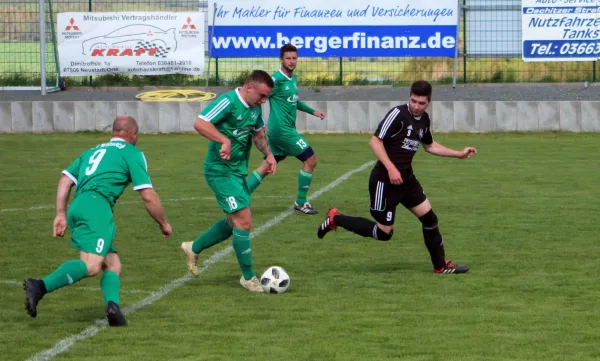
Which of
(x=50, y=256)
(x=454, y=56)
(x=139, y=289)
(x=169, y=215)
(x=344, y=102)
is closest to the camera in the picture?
(x=139, y=289)

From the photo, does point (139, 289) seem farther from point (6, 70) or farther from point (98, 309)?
point (6, 70)

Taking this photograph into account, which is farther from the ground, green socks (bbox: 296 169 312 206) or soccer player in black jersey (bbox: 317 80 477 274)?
soccer player in black jersey (bbox: 317 80 477 274)

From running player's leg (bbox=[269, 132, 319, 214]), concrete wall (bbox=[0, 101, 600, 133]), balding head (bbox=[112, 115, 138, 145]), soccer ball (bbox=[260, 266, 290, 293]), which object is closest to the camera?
balding head (bbox=[112, 115, 138, 145])

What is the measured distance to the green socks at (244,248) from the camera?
1014 centimetres

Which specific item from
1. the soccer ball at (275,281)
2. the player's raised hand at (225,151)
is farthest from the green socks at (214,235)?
the player's raised hand at (225,151)

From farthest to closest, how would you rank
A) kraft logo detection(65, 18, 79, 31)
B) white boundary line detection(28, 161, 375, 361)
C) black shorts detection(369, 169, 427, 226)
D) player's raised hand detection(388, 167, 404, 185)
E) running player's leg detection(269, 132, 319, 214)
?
kraft logo detection(65, 18, 79, 31), running player's leg detection(269, 132, 319, 214), black shorts detection(369, 169, 427, 226), player's raised hand detection(388, 167, 404, 185), white boundary line detection(28, 161, 375, 361)

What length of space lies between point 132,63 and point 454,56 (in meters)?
7.21

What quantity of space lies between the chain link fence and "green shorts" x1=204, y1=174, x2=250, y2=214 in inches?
663

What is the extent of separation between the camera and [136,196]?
1705cm

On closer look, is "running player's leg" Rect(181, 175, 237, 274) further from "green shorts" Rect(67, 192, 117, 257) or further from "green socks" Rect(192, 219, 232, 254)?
"green shorts" Rect(67, 192, 117, 257)

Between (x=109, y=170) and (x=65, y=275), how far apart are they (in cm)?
80

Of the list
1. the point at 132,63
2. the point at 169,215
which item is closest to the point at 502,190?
the point at 169,215

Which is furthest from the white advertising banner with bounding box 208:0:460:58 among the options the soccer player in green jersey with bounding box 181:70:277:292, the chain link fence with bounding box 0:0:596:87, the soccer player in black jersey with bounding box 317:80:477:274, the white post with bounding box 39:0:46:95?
the soccer player in green jersey with bounding box 181:70:277:292

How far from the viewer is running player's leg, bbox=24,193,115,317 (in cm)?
842
